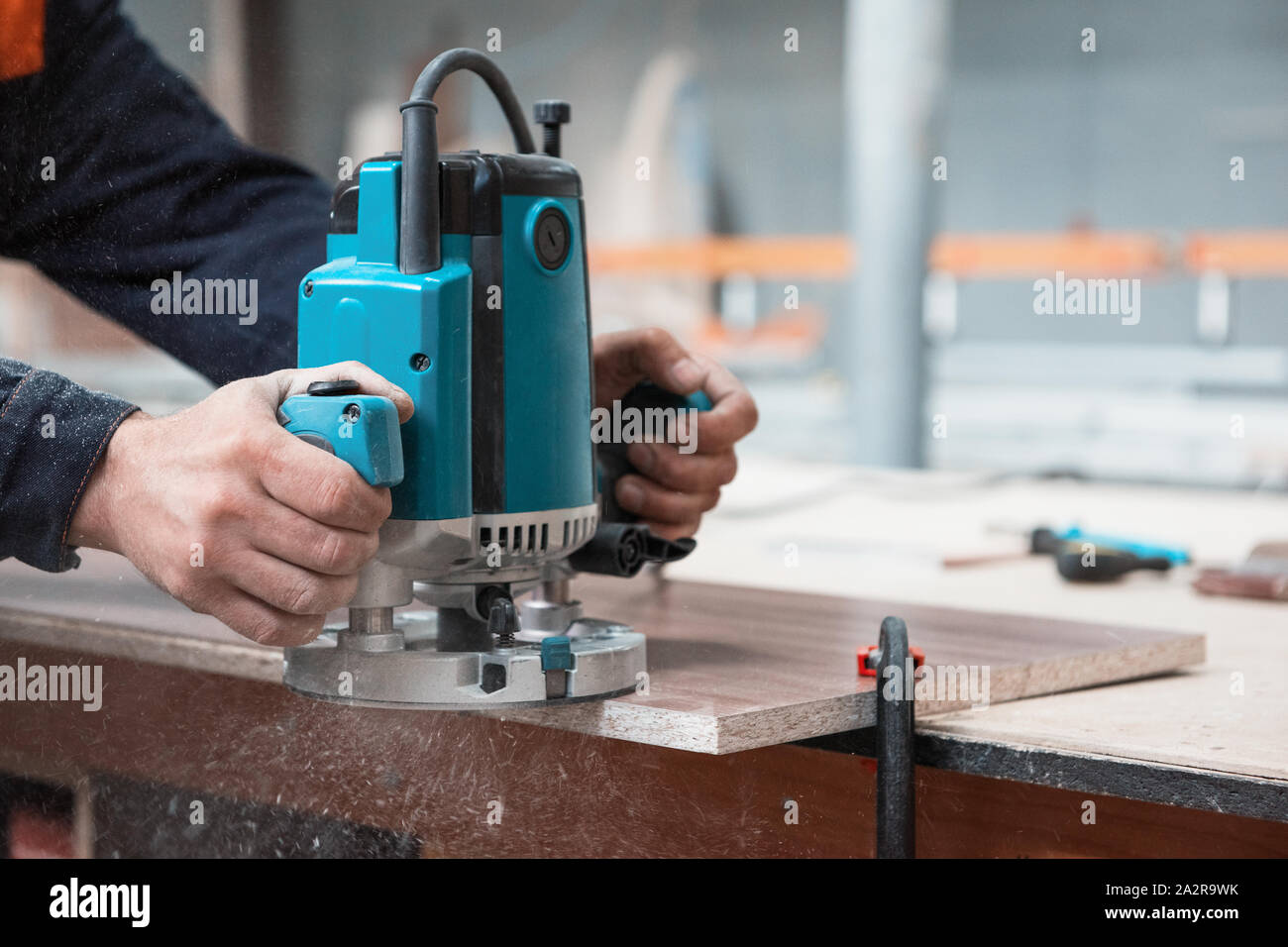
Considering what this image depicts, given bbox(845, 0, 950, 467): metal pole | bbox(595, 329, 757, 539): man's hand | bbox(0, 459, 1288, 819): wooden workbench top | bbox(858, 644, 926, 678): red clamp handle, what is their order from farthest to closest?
bbox(845, 0, 950, 467): metal pole, bbox(595, 329, 757, 539): man's hand, bbox(858, 644, 926, 678): red clamp handle, bbox(0, 459, 1288, 819): wooden workbench top

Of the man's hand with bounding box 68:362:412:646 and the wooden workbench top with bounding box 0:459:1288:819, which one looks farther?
the wooden workbench top with bounding box 0:459:1288:819

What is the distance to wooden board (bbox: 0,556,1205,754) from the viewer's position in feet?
3.11

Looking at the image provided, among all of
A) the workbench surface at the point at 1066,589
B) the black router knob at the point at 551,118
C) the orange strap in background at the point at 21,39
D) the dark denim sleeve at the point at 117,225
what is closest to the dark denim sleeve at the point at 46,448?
the dark denim sleeve at the point at 117,225

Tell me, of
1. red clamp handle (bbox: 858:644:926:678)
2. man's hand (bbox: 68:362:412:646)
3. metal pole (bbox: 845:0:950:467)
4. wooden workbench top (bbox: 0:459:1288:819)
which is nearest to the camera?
man's hand (bbox: 68:362:412:646)

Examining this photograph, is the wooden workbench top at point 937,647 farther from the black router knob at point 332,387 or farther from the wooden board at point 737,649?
the black router knob at point 332,387

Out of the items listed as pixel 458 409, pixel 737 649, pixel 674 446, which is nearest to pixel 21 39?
pixel 458 409

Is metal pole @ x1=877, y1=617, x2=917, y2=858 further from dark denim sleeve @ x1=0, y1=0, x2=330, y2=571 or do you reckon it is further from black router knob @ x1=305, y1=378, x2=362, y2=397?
dark denim sleeve @ x1=0, y1=0, x2=330, y2=571

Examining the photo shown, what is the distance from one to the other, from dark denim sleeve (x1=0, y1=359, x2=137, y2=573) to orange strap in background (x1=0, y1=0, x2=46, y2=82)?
0.24 meters

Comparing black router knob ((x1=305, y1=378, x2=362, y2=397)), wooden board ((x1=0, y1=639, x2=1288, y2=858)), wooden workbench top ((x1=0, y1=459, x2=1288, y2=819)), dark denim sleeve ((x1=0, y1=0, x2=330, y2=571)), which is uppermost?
dark denim sleeve ((x1=0, y1=0, x2=330, y2=571))

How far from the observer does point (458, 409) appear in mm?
880

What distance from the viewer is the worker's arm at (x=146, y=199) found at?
1039 millimetres

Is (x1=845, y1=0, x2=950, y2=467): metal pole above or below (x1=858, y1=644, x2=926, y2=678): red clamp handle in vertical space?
above

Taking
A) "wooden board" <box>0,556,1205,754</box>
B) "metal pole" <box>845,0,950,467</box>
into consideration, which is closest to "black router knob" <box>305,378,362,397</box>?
"wooden board" <box>0,556,1205,754</box>
